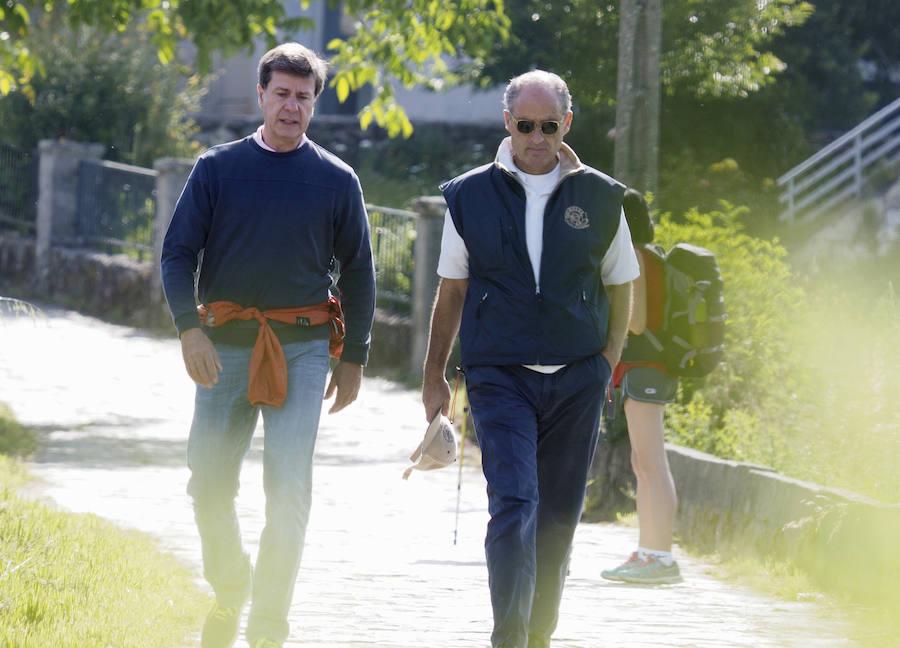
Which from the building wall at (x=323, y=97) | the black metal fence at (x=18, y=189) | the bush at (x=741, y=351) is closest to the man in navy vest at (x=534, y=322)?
the bush at (x=741, y=351)

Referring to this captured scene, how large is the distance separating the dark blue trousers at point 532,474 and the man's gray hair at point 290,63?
113 centimetres

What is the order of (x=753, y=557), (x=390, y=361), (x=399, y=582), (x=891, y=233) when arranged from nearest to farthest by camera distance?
(x=399, y=582), (x=753, y=557), (x=390, y=361), (x=891, y=233)

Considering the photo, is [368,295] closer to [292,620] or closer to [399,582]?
[292,620]

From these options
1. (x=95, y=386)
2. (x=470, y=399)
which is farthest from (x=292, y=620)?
(x=95, y=386)

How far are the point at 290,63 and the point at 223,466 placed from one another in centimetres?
135

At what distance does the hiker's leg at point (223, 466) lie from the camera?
528 cm

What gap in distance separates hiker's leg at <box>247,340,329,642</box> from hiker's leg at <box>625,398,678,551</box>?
245 cm

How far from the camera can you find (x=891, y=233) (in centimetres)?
1981

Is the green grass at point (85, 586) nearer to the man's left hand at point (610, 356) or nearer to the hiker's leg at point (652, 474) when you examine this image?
the man's left hand at point (610, 356)

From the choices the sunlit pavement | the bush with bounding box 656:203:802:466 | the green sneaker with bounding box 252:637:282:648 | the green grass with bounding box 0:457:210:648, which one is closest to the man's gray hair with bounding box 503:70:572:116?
the sunlit pavement

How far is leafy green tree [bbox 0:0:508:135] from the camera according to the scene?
39.5ft

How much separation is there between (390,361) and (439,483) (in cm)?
643

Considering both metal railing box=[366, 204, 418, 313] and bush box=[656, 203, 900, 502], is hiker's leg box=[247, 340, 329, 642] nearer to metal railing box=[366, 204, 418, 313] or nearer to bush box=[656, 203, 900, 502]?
bush box=[656, 203, 900, 502]

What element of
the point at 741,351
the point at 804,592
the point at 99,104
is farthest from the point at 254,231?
the point at 99,104
